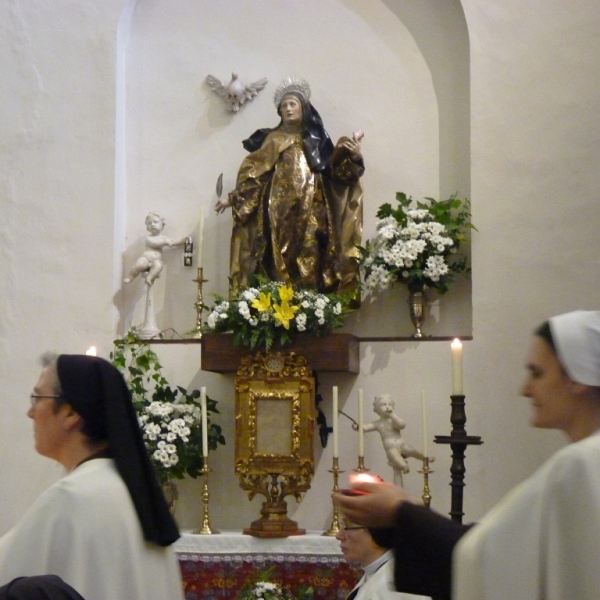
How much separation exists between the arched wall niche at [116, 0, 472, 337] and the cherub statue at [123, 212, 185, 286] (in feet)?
0.54

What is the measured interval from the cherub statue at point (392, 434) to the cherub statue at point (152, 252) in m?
1.88

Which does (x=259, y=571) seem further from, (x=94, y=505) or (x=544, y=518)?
(x=544, y=518)

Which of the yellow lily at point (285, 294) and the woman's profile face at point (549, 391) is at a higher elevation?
the yellow lily at point (285, 294)

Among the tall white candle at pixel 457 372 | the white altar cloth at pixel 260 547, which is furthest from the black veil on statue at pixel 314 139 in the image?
the white altar cloth at pixel 260 547

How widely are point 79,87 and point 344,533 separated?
424cm

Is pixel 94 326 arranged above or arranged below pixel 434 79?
below

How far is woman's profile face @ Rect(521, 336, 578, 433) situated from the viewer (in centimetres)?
237

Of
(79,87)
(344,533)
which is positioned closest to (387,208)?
(79,87)

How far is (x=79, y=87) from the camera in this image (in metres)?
6.97

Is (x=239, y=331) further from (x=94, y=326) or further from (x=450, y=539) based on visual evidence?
(x=450, y=539)

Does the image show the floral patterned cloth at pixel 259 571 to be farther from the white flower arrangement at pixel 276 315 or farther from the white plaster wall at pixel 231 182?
the white flower arrangement at pixel 276 315

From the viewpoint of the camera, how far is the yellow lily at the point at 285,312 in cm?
578

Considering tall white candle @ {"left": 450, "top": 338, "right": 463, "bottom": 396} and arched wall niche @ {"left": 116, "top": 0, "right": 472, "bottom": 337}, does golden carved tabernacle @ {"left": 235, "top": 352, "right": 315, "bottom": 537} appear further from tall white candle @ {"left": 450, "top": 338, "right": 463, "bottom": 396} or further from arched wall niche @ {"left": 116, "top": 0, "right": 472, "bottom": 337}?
tall white candle @ {"left": 450, "top": 338, "right": 463, "bottom": 396}

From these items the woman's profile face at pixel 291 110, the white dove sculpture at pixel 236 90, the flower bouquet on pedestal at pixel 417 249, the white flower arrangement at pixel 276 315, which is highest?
the white dove sculpture at pixel 236 90
